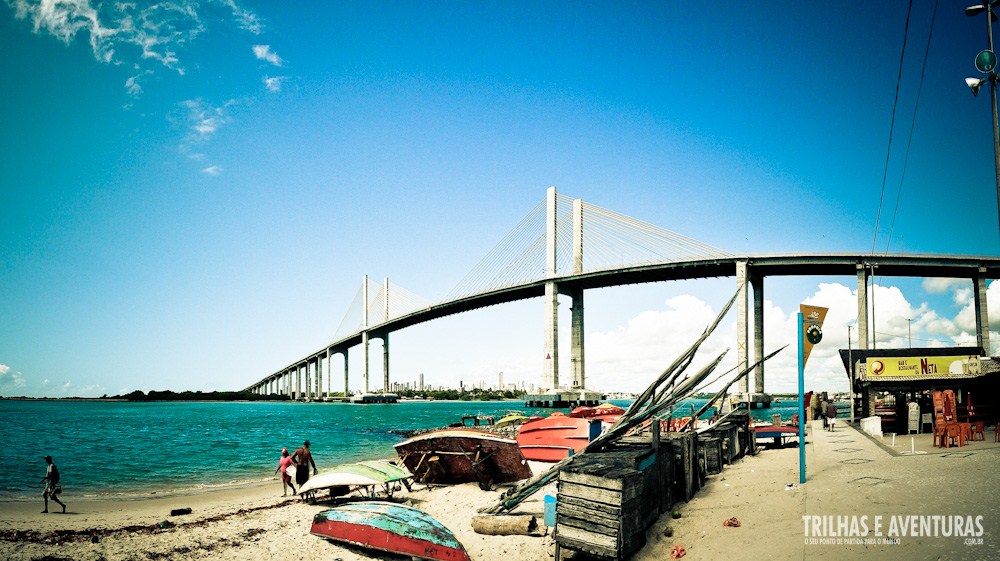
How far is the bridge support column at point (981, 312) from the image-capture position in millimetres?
51250

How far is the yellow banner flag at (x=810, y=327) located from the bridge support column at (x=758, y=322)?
52.0 m

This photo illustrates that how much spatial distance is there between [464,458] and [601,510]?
8187 mm

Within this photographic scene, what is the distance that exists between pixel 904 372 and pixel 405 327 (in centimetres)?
7891

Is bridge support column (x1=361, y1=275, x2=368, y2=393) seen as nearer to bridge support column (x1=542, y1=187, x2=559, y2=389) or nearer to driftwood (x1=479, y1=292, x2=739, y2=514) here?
bridge support column (x1=542, y1=187, x2=559, y2=389)

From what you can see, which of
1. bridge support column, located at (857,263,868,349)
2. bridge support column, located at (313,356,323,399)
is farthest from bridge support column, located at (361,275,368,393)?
bridge support column, located at (857,263,868,349)

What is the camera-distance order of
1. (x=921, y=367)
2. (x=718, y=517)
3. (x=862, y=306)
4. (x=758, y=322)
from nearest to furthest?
(x=718, y=517) → (x=921, y=367) → (x=862, y=306) → (x=758, y=322)

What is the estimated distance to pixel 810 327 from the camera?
9836 mm

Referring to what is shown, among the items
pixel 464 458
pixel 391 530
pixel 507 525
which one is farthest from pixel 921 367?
pixel 391 530

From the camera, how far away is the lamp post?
350 inches

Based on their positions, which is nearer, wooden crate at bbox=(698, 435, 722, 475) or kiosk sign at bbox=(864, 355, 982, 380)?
wooden crate at bbox=(698, 435, 722, 475)

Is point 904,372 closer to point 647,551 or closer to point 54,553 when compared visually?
point 647,551

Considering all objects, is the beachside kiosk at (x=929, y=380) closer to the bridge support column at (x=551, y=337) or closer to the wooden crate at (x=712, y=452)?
the wooden crate at (x=712, y=452)

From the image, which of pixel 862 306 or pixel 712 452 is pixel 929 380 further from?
pixel 862 306

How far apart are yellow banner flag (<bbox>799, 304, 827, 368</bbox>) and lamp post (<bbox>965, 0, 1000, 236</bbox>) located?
3.22m
